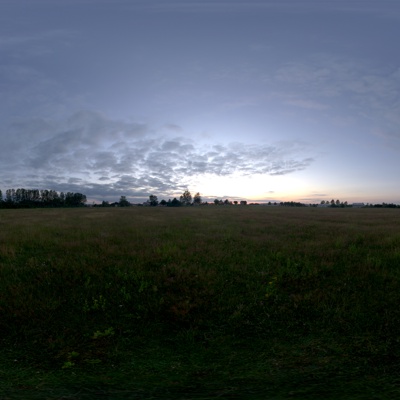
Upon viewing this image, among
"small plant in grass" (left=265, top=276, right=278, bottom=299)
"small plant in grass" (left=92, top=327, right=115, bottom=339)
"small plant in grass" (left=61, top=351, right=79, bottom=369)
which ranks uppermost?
"small plant in grass" (left=265, top=276, right=278, bottom=299)

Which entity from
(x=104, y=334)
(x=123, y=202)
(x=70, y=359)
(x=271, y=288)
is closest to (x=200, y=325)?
(x=104, y=334)

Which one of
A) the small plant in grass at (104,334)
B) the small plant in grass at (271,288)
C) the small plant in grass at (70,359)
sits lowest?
the small plant in grass at (70,359)

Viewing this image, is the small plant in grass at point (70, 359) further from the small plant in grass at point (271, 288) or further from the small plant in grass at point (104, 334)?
the small plant in grass at point (271, 288)

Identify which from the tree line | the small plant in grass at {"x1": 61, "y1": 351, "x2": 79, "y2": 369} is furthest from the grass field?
the tree line

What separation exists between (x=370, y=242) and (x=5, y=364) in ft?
49.0

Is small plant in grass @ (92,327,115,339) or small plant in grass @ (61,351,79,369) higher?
small plant in grass @ (92,327,115,339)

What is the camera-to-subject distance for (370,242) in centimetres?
1354

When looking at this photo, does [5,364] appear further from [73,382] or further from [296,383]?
[296,383]

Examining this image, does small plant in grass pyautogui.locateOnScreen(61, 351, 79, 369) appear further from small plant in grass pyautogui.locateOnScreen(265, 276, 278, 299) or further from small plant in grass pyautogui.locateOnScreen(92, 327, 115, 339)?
small plant in grass pyautogui.locateOnScreen(265, 276, 278, 299)

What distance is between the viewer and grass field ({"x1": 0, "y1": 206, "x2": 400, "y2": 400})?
4523 mm

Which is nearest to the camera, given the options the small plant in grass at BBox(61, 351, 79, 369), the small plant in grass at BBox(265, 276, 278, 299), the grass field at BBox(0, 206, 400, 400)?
the grass field at BBox(0, 206, 400, 400)

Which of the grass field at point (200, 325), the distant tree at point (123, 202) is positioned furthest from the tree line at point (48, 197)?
the grass field at point (200, 325)

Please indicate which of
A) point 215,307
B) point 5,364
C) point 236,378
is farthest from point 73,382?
point 215,307

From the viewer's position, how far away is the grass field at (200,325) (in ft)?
14.8
